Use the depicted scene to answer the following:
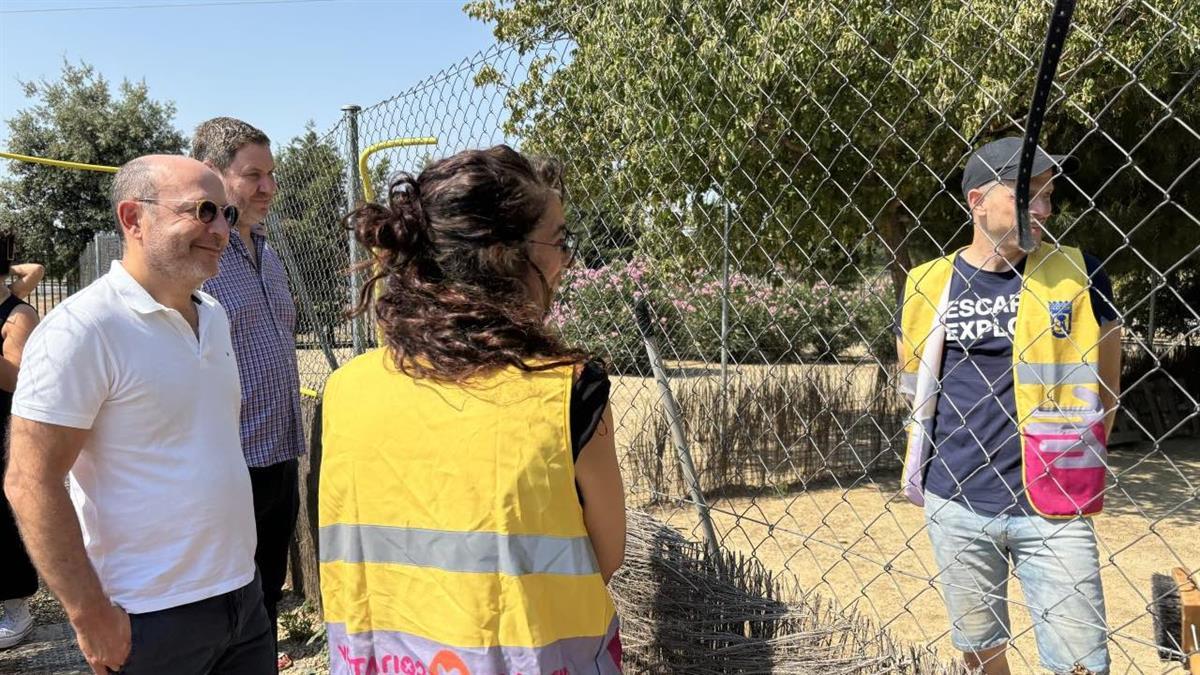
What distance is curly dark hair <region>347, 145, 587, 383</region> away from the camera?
4.19 feet

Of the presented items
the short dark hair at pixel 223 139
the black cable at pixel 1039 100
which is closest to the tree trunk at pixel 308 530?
the short dark hair at pixel 223 139

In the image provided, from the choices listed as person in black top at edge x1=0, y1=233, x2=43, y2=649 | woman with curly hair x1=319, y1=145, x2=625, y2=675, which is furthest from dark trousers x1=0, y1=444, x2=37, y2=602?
woman with curly hair x1=319, y1=145, x2=625, y2=675

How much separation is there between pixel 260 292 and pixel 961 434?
2.13 meters

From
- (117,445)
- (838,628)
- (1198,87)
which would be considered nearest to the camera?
(117,445)

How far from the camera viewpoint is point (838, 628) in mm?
2010

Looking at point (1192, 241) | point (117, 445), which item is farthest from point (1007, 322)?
point (1192, 241)

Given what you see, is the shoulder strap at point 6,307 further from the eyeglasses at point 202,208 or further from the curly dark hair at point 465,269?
the curly dark hair at point 465,269

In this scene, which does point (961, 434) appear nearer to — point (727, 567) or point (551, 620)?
point (727, 567)

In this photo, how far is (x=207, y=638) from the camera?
6.42ft

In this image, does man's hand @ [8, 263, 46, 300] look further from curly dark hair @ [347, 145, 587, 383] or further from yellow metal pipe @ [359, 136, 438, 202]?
curly dark hair @ [347, 145, 587, 383]

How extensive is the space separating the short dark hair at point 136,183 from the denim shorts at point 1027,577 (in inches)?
81.0

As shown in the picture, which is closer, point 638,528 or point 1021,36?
point 638,528

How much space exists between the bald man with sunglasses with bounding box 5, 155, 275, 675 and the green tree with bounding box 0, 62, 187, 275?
69.5 ft

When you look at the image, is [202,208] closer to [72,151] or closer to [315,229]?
[315,229]
